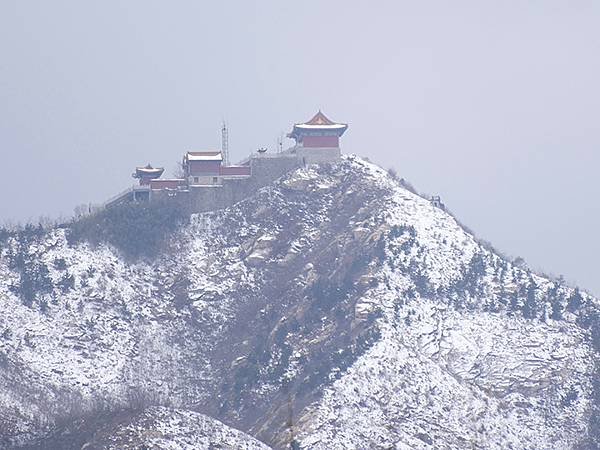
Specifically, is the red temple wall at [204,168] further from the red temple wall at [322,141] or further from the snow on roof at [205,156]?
the red temple wall at [322,141]

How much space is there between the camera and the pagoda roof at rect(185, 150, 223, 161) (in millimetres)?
184375

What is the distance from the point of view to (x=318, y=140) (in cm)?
18838

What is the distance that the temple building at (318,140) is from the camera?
187875 mm

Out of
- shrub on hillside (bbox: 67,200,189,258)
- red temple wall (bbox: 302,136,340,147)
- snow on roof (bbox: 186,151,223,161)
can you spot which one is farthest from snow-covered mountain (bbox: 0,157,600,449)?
snow on roof (bbox: 186,151,223,161)

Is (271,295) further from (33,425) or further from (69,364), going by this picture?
(33,425)

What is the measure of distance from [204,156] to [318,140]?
10.3 m

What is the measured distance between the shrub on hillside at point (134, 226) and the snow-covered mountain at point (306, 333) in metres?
0.94

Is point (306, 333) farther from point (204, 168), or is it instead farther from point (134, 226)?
point (204, 168)

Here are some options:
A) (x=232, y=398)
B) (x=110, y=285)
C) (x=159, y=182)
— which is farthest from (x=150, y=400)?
(x=159, y=182)

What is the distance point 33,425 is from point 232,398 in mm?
19636

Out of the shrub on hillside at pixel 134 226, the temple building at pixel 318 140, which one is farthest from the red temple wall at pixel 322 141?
the shrub on hillside at pixel 134 226

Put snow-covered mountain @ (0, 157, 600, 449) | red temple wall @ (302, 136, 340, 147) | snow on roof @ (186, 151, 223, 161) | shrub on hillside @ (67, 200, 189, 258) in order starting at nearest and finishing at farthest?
snow-covered mountain @ (0, 157, 600, 449), shrub on hillside @ (67, 200, 189, 258), snow on roof @ (186, 151, 223, 161), red temple wall @ (302, 136, 340, 147)

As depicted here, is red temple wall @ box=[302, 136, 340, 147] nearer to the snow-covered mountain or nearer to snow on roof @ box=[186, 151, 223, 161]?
the snow-covered mountain

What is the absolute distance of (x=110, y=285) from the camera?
17650 cm
